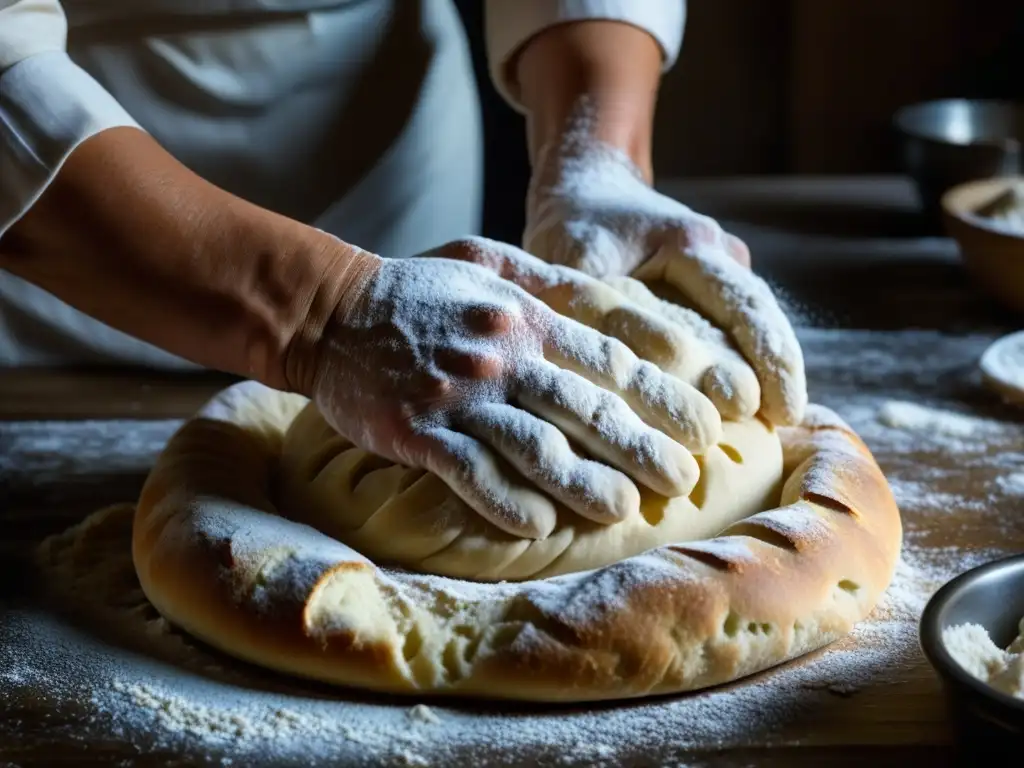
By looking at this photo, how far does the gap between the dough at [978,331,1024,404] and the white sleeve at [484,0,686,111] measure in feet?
2.29

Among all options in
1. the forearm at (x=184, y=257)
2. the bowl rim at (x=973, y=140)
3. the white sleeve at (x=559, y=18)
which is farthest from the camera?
the bowl rim at (x=973, y=140)

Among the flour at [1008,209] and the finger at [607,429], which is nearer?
the finger at [607,429]

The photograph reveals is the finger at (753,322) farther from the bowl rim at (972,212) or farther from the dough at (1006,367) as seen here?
the bowl rim at (972,212)

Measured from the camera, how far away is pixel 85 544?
137cm

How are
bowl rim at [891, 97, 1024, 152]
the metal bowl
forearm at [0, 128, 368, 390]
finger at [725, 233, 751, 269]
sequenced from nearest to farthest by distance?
the metal bowl → forearm at [0, 128, 368, 390] → finger at [725, 233, 751, 269] → bowl rim at [891, 97, 1024, 152]

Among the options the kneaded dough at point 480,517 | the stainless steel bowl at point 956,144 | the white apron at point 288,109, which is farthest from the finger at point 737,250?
the stainless steel bowl at point 956,144

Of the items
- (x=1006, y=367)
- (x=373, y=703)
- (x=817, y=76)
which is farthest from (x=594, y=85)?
(x=817, y=76)

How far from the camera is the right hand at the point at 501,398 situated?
3.69 ft

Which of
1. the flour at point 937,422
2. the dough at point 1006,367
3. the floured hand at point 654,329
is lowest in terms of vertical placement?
the flour at point 937,422

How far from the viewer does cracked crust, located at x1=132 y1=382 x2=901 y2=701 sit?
3.37 feet

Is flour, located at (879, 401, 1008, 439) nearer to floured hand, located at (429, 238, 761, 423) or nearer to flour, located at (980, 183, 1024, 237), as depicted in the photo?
floured hand, located at (429, 238, 761, 423)

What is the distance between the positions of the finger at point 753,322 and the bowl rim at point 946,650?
0.30 m

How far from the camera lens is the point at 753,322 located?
1.30 meters

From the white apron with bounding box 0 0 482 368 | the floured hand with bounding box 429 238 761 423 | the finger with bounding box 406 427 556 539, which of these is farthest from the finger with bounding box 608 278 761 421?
the white apron with bounding box 0 0 482 368
